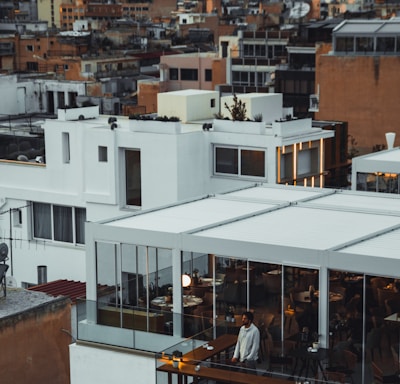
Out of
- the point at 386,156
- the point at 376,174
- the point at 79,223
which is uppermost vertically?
the point at 386,156

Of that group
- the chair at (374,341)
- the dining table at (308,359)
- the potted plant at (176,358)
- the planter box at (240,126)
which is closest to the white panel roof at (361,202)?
the chair at (374,341)

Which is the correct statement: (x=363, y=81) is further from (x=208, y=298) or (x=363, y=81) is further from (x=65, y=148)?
(x=208, y=298)

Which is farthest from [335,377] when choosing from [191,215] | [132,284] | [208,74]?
[208,74]

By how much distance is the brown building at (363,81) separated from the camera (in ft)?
178

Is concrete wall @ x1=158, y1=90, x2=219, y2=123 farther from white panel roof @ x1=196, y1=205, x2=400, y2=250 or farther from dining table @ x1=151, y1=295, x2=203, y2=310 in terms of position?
dining table @ x1=151, y1=295, x2=203, y2=310

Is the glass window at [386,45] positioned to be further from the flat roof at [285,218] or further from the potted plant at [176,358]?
the potted plant at [176,358]

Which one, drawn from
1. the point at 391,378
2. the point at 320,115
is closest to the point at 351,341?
the point at 391,378

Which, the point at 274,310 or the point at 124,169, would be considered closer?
the point at 274,310

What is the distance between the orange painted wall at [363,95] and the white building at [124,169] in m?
16.5

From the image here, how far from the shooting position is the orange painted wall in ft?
178

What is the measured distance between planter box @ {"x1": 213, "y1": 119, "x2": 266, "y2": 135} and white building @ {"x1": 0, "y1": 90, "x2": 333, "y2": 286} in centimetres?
3

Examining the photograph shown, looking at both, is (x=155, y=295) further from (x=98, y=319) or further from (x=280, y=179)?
(x=280, y=179)

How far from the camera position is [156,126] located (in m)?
34.0

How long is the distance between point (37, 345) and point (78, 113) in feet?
53.0
